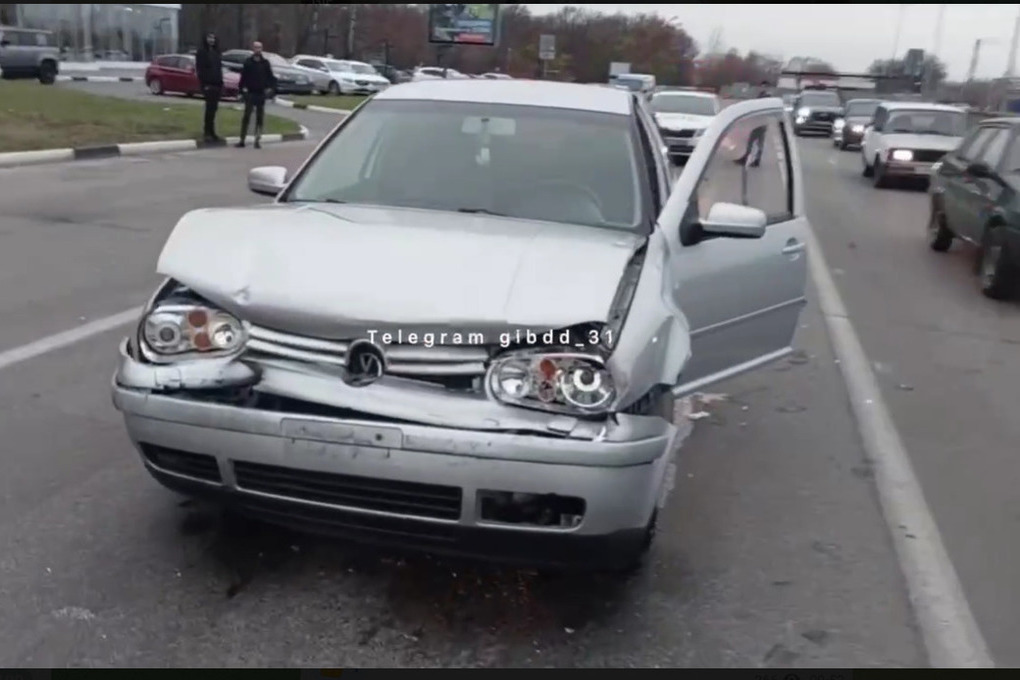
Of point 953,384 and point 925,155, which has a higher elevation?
point 953,384

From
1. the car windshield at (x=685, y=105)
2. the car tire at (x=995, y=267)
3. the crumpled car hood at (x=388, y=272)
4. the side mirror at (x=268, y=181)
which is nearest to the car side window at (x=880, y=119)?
the car windshield at (x=685, y=105)

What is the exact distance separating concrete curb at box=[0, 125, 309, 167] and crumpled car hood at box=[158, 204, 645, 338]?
1316 cm

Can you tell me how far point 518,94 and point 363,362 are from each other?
2441 mm

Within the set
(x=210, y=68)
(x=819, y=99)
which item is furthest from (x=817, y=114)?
(x=210, y=68)

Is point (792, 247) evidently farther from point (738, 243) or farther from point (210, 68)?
point (210, 68)

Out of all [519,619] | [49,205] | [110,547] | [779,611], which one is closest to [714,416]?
[779,611]

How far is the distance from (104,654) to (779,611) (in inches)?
83.9

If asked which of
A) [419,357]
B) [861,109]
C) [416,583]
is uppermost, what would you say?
[419,357]

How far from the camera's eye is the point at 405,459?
326 centimetres

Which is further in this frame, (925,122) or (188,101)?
(188,101)

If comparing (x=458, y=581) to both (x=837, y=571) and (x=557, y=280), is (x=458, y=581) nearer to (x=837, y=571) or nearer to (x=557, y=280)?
(x=557, y=280)

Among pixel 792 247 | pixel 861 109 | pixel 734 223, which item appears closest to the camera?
pixel 734 223

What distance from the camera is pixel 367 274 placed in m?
3.59

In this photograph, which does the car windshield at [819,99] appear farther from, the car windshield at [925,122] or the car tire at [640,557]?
the car tire at [640,557]
